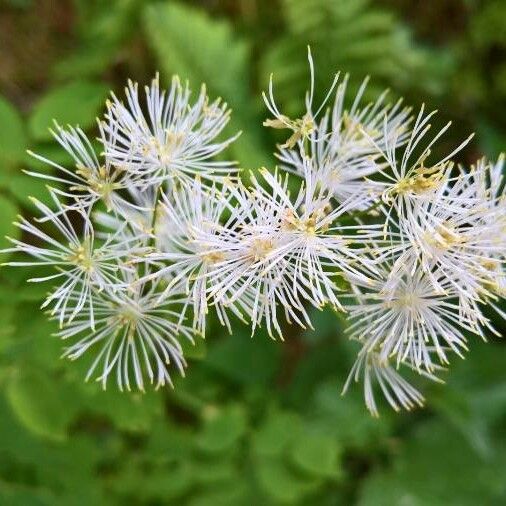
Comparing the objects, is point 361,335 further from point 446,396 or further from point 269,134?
point 269,134

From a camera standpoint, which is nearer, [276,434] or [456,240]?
[456,240]

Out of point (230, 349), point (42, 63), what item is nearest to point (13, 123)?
point (230, 349)

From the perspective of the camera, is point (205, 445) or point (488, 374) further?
point (488, 374)

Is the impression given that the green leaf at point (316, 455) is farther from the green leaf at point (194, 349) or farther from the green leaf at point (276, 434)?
the green leaf at point (194, 349)

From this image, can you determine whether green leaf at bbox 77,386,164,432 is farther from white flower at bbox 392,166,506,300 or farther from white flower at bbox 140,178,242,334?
white flower at bbox 392,166,506,300

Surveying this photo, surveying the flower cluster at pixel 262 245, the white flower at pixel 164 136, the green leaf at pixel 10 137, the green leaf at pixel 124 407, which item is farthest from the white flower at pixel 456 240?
the green leaf at pixel 10 137

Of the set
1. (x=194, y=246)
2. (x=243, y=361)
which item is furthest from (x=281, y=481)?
(x=194, y=246)

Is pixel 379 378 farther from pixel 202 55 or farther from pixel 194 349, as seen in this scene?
pixel 202 55
